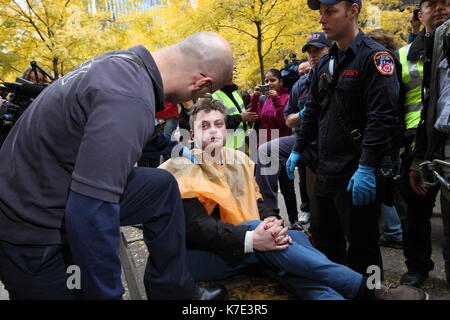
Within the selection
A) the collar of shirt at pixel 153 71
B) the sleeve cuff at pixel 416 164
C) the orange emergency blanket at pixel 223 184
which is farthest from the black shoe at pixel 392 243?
the collar of shirt at pixel 153 71

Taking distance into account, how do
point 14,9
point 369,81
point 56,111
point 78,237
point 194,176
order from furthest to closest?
1. point 14,9
2. point 194,176
3. point 369,81
4. point 56,111
5. point 78,237

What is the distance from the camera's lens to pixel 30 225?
4.20 feet

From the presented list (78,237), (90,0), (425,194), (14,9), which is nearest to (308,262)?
(425,194)

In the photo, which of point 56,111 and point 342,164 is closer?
point 56,111

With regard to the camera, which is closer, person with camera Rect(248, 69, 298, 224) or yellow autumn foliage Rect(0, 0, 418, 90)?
person with camera Rect(248, 69, 298, 224)

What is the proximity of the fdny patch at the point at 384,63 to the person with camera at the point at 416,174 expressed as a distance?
417mm

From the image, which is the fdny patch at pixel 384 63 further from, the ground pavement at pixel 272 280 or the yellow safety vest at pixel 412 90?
the ground pavement at pixel 272 280

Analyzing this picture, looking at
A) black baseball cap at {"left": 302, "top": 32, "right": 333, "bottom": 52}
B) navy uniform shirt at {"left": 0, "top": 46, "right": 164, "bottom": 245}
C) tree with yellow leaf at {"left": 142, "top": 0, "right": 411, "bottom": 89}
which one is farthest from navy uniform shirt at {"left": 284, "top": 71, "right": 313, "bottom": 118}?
tree with yellow leaf at {"left": 142, "top": 0, "right": 411, "bottom": 89}

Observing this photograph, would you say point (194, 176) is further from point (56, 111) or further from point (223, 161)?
point (56, 111)

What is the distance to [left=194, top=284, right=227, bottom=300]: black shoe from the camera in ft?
5.87

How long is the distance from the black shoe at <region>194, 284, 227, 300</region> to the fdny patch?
151 cm

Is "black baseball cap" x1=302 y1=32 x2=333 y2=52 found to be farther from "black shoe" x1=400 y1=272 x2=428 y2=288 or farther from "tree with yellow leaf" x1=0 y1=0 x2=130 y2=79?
"tree with yellow leaf" x1=0 y1=0 x2=130 y2=79

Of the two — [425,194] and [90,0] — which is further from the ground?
[90,0]

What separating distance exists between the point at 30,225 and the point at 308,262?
1318 mm
